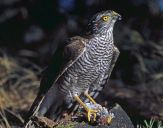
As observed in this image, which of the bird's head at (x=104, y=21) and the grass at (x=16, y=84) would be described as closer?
the bird's head at (x=104, y=21)

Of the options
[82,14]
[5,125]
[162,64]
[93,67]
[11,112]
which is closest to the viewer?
[93,67]

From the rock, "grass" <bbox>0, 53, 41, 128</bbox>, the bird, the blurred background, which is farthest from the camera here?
the blurred background

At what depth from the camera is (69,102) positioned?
6.79m

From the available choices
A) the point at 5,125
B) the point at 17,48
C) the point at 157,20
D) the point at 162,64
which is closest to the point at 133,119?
the point at 5,125

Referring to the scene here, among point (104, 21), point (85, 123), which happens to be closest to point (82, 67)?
point (104, 21)

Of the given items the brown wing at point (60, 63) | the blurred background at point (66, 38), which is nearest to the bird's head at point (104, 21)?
the brown wing at point (60, 63)

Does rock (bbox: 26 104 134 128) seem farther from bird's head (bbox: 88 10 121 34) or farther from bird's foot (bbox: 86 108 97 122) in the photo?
bird's head (bbox: 88 10 121 34)

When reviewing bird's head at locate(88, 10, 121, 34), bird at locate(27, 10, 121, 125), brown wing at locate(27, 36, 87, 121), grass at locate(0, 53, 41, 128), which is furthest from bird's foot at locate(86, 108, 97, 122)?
grass at locate(0, 53, 41, 128)

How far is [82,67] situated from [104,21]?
0.46 meters

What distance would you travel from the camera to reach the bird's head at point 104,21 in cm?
645

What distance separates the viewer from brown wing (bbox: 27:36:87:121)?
21.2 ft

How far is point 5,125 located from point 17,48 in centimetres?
293

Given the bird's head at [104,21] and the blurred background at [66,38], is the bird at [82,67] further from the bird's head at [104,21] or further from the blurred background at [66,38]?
the blurred background at [66,38]

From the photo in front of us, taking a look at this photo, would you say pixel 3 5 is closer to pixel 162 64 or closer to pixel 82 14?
pixel 82 14
